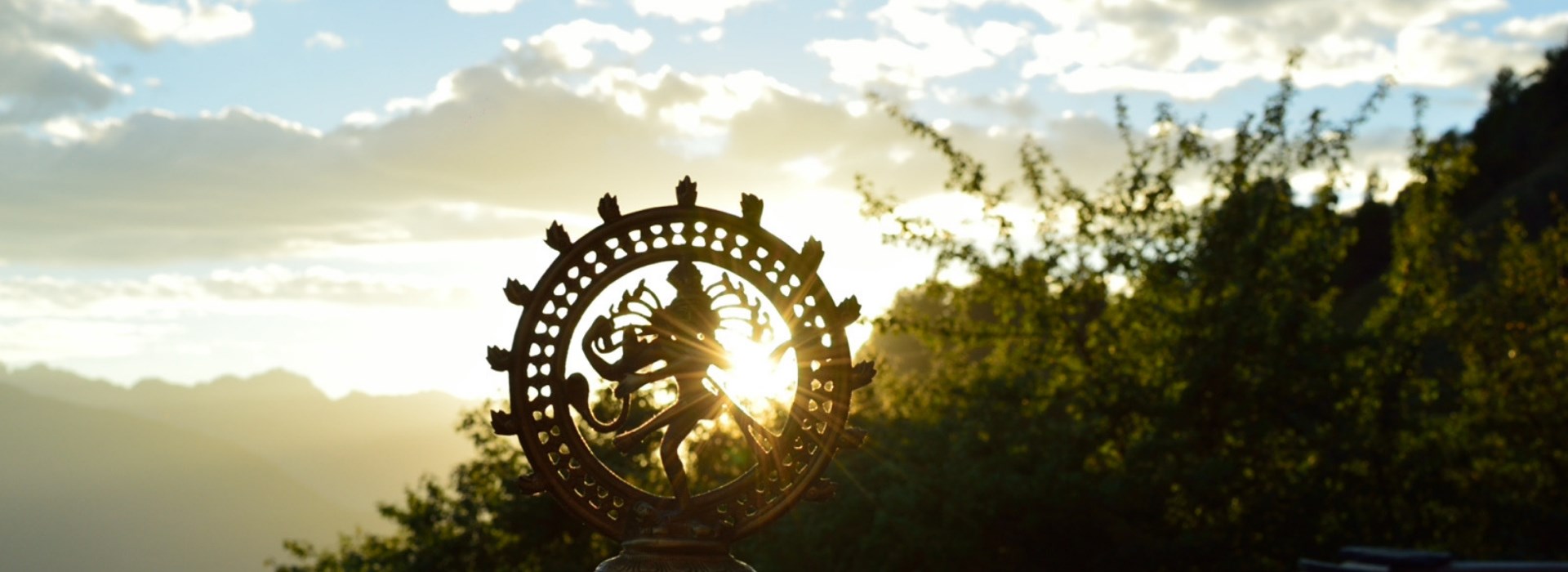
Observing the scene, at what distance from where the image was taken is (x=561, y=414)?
211 inches

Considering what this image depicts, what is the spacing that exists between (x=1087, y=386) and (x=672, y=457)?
14190 mm

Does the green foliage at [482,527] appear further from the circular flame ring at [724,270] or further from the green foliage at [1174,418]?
the circular flame ring at [724,270]

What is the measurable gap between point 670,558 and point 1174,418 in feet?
47.6

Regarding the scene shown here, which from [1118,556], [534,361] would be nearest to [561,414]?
[534,361]

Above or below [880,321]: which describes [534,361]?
below

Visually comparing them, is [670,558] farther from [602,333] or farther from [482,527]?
[482,527]

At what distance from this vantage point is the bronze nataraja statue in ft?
17.4

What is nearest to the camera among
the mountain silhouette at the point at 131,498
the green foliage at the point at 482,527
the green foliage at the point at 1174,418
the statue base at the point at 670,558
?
the statue base at the point at 670,558

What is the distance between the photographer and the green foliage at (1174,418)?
17.7 metres

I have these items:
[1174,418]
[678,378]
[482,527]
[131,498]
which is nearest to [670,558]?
[678,378]

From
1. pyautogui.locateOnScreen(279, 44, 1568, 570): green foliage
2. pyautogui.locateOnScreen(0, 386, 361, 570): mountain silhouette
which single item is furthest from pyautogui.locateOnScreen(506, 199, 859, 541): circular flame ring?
pyautogui.locateOnScreen(0, 386, 361, 570): mountain silhouette

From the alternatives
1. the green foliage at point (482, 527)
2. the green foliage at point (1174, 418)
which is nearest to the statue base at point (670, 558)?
the green foliage at point (1174, 418)

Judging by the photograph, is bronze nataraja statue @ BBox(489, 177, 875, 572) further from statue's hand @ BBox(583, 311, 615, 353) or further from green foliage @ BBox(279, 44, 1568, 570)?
green foliage @ BBox(279, 44, 1568, 570)

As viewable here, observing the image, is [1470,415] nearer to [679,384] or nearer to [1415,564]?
[1415,564]
